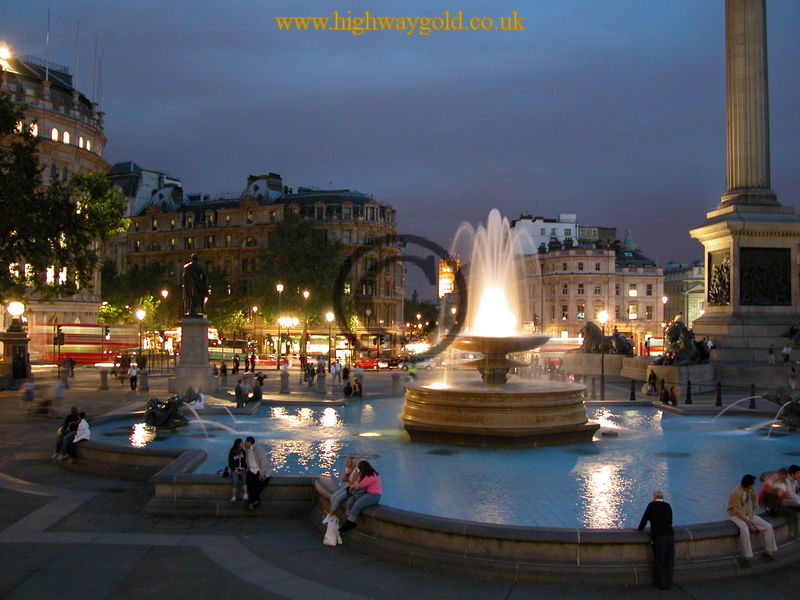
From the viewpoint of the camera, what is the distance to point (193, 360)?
28109 mm

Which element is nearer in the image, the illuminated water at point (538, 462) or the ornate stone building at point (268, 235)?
the illuminated water at point (538, 462)

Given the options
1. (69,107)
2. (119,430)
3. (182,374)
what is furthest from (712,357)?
(69,107)

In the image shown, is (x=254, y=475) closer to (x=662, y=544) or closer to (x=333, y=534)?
(x=333, y=534)

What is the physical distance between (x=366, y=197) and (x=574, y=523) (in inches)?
3189

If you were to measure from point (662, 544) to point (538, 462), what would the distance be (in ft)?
19.0

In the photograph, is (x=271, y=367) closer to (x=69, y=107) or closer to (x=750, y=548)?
(x=69, y=107)

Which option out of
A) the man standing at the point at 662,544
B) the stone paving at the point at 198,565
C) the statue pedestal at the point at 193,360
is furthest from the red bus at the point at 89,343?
the man standing at the point at 662,544

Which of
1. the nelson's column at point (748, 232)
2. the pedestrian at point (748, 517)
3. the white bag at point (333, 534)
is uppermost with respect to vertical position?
the nelson's column at point (748, 232)

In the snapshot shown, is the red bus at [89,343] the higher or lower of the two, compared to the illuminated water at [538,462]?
higher

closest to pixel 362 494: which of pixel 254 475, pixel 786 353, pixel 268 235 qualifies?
pixel 254 475

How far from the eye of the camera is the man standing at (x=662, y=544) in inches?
326

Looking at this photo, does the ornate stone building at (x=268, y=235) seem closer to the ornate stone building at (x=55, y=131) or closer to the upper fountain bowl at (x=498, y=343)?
the ornate stone building at (x=55, y=131)

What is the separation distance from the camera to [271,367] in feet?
177

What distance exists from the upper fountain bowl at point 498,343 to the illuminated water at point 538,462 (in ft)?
8.95
